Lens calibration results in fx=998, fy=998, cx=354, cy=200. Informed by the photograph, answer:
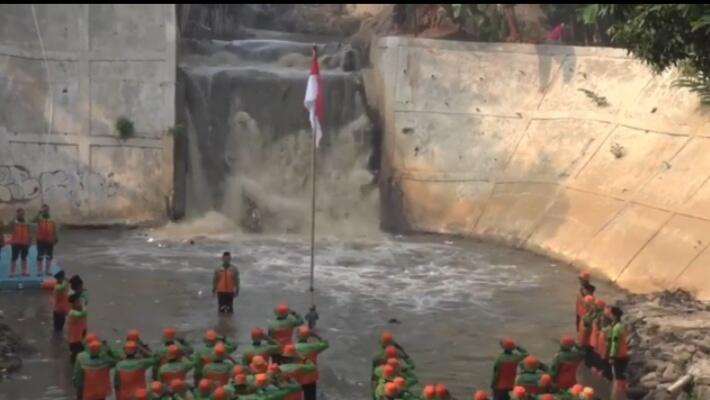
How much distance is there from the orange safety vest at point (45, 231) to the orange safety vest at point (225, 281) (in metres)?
3.74

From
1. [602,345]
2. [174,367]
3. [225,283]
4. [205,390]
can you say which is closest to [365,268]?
[225,283]

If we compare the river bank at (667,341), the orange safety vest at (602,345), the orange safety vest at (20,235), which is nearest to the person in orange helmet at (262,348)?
the orange safety vest at (602,345)

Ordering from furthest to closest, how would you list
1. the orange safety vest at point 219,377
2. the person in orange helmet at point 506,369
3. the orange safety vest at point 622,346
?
1. the orange safety vest at point 622,346
2. the person in orange helmet at point 506,369
3. the orange safety vest at point 219,377

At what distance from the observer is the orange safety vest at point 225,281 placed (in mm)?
16828

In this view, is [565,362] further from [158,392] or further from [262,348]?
[158,392]

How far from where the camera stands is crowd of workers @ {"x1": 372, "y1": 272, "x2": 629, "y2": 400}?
10.4 metres

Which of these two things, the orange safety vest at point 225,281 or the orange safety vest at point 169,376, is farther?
the orange safety vest at point 225,281

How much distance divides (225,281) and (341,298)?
2681 millimetres

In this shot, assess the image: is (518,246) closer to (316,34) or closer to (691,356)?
(691,356)

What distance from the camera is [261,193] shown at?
26.5 metres

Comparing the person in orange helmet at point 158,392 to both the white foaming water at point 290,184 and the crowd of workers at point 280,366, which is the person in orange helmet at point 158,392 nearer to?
the crowd of workers at point 280,366

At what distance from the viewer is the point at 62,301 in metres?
15.3

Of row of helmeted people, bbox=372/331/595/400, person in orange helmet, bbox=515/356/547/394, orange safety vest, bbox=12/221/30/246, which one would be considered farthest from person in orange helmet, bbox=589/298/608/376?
orange safety vest, bbox=12/221/30/246

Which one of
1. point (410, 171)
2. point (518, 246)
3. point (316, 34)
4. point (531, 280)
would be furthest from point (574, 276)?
point (316, 34)
